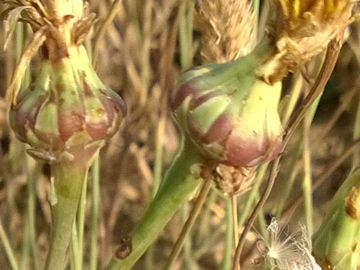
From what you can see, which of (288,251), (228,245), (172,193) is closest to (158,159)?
(228,245)

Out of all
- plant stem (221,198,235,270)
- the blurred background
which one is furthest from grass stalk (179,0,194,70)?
plant stem (221,198,235,270)

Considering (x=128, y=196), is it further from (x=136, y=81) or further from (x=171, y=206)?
(x=171, y=206)

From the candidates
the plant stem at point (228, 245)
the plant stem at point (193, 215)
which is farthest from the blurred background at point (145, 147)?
the plant stem at point (193, 215)

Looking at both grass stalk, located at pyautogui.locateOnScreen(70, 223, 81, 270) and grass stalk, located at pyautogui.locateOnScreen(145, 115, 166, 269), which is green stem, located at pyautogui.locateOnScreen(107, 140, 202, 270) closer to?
grass stalk, located at pyautogui.locateOnScreen(70, 223, 81, 270)

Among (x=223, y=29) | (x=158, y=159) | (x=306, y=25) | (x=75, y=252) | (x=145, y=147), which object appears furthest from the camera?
(x=145, y=147)

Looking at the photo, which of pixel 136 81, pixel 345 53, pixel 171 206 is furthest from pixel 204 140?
pixel 345 53

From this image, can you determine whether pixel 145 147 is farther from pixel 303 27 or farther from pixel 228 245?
pixel 303 27
